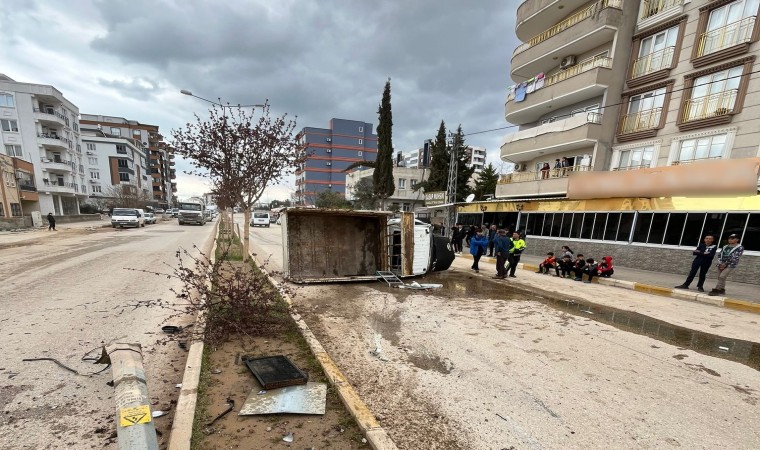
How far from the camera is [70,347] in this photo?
4031 millimetres

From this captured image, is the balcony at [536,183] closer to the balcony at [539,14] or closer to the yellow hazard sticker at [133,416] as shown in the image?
the balcony at [539,14]

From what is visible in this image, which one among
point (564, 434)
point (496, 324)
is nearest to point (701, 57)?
point (496, 324)

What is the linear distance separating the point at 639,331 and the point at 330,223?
297 inches

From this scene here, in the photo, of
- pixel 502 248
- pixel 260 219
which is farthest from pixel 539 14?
pixel 260 219

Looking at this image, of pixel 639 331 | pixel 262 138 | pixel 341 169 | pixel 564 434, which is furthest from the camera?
pixel 341 169

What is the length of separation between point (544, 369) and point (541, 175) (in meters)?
15.9

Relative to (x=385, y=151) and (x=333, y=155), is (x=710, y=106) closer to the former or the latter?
(x=385, y=151)

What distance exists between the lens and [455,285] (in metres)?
9.22

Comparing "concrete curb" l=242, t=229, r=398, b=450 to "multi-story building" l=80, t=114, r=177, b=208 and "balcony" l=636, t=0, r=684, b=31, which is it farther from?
"multi-story building" l=80, t=114, r=177, b=208

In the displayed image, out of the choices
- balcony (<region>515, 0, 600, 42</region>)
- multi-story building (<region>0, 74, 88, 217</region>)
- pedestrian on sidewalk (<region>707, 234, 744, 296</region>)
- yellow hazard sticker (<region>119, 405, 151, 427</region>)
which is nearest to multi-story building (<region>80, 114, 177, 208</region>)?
multi-story building (<region>0, 74, 88, 217</region>)

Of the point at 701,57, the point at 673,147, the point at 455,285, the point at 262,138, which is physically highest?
the point at 701,57

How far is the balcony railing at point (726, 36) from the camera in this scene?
11.2 meters

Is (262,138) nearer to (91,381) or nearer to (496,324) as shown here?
(91,381)

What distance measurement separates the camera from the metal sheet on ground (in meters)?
2.86
